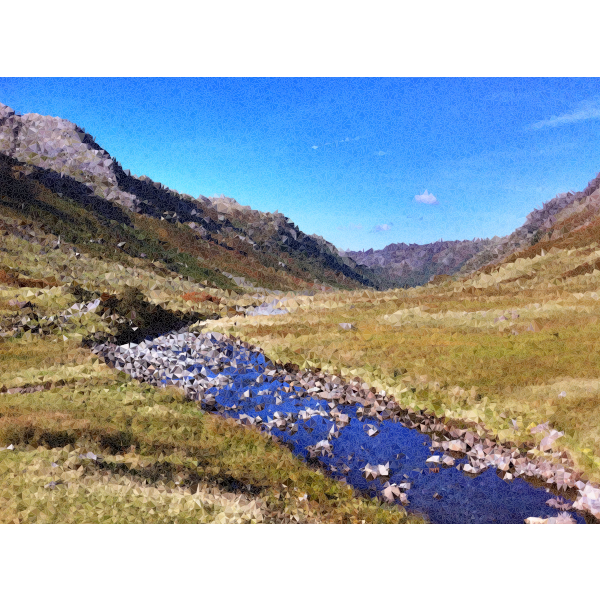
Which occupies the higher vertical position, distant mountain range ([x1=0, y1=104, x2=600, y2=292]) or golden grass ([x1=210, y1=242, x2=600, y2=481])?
distant mountain range ([x1=0, y1=104, x2=600, y2=292])

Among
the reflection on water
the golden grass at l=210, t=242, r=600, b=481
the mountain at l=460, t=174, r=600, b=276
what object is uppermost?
the mountain at l=460, t=174, r=600, b=276

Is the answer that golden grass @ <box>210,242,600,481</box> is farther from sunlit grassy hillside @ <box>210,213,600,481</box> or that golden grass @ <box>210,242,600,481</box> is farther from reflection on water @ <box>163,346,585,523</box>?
reflection on water @ <box>163,346,585,523</box>

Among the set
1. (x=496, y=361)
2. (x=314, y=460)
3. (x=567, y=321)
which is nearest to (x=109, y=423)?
(x=314, y=460)

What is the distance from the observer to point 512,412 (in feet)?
57.2

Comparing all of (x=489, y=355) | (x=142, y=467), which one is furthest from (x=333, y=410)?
(x=142, y=467)

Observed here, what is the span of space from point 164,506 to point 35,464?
4.15 meters

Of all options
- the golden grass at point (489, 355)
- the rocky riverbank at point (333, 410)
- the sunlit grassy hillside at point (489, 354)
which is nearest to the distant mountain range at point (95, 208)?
the sunlit grassy hillside at point (489, 354)

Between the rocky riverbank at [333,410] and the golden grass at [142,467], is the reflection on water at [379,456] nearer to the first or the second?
the rocky riverbank at [333,410]

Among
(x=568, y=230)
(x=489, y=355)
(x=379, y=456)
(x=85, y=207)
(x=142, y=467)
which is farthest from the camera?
(x=85, y=207)

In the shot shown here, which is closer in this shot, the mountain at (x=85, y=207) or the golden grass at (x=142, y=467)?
the golden grass at (x=142, y=467)

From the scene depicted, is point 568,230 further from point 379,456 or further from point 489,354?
point 379,456

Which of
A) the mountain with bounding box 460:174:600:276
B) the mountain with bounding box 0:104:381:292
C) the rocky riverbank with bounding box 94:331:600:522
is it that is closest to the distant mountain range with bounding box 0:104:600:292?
the mountain with bounding box 0:104:381:292
